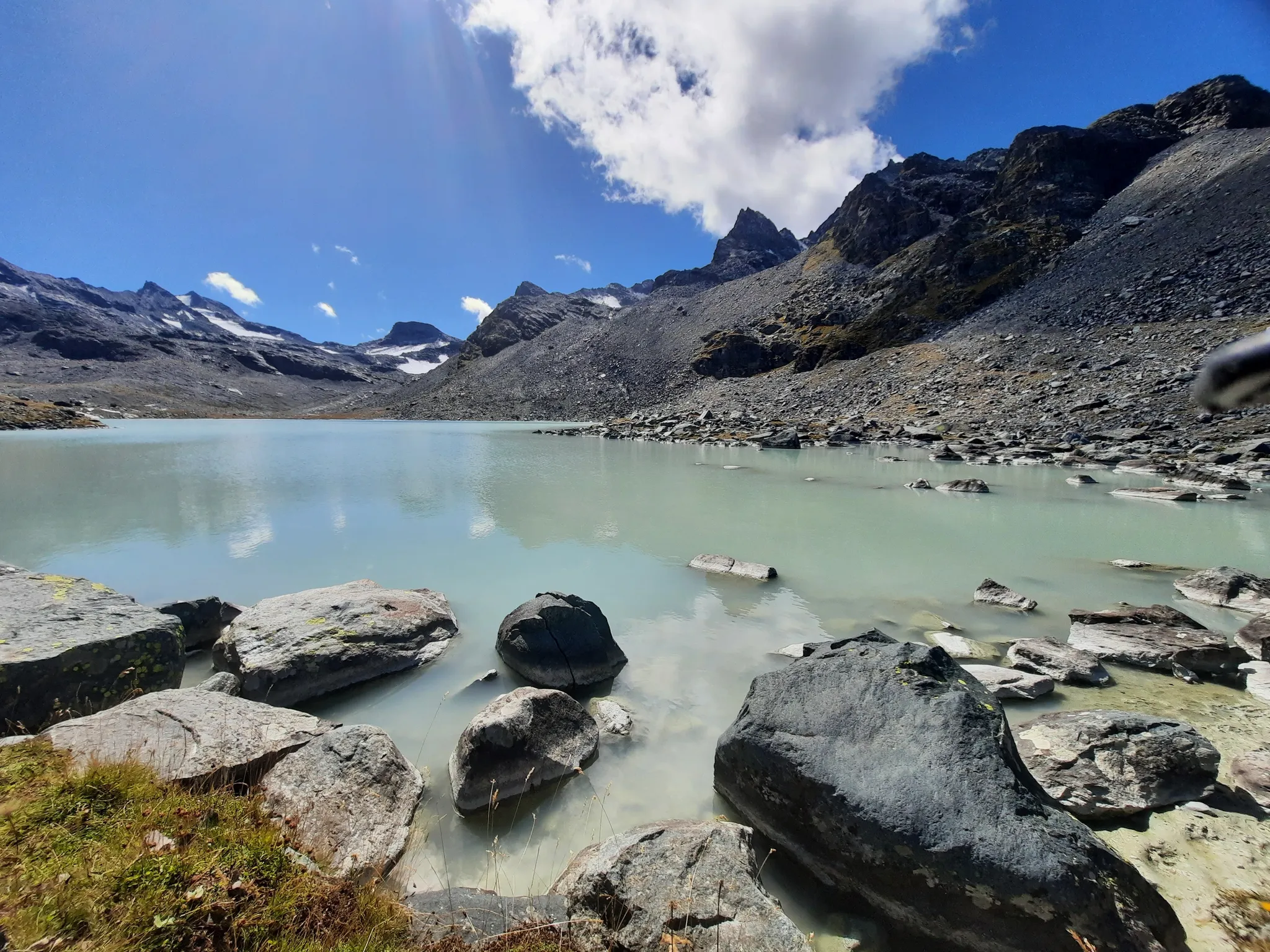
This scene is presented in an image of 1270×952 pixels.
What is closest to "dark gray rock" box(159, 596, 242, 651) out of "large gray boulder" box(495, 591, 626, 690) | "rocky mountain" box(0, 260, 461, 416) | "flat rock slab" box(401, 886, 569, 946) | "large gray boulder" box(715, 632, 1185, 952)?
"large gray boulder" box(495, 591, 626, 690)

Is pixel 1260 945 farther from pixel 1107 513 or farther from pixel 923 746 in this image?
pixel 1107 513

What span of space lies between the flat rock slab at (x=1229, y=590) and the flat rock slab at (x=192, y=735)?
12.2m

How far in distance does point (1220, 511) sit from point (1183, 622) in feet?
41.0

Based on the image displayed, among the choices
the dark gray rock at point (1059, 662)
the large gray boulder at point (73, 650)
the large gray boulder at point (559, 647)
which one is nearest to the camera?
the large gray boulder at point (73, 650)

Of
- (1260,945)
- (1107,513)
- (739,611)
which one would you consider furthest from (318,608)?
(1107,513)

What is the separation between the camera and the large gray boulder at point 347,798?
11.0ft

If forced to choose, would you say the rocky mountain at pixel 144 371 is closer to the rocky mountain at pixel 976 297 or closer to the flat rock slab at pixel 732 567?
the rocky mountain at pixel 976 297

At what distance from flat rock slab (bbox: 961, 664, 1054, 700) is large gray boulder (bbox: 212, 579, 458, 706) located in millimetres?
6443

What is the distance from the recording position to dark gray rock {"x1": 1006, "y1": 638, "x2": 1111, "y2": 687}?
587 centimetres

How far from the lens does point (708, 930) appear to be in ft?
8.96

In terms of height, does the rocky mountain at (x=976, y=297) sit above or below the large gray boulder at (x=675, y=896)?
above

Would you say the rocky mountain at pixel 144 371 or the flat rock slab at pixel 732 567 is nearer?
the flat rock slab at pixel 732 567

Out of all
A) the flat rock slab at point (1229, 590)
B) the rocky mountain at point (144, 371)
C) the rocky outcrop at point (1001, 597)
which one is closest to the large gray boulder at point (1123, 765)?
the rocky outcrop at point (1001, 597)

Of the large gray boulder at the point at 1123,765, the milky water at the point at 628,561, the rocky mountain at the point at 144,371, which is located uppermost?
the rocky mountain at the point at 144,371
